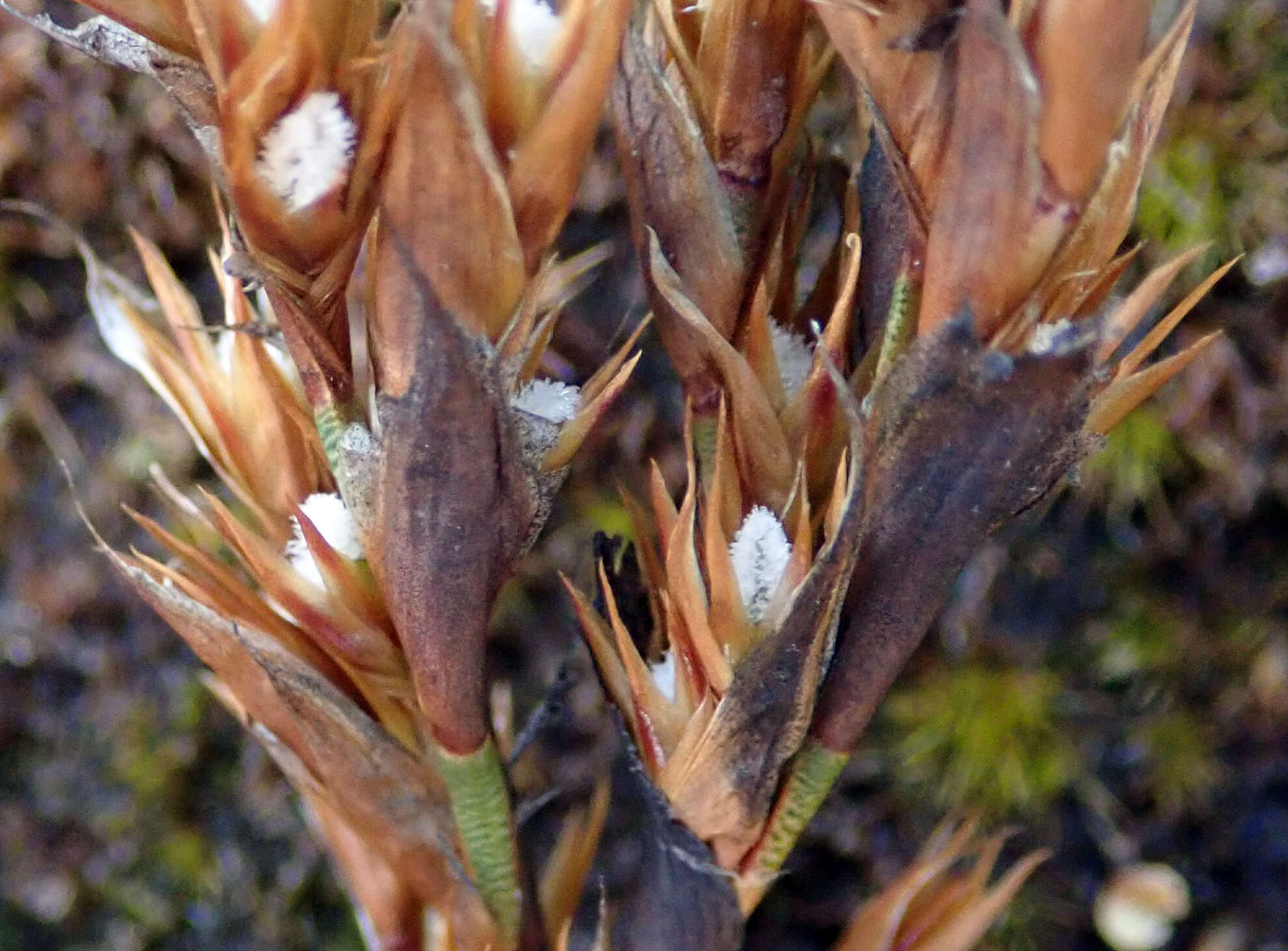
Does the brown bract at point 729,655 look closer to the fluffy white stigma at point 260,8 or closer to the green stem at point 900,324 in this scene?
the green stem at point 900,324

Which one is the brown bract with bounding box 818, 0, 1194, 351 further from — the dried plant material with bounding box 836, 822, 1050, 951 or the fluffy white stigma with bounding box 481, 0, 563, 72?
the dried plant material with bounding box 836, 822, 1050, 951

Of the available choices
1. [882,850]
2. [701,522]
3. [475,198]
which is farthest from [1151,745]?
[475,198]

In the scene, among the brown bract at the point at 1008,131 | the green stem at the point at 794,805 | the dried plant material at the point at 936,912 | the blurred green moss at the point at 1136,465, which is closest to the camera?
the brown bract at the point at 1008,131

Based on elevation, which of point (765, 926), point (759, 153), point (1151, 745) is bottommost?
point (765, 926)

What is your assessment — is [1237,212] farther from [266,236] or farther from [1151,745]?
[266,236]

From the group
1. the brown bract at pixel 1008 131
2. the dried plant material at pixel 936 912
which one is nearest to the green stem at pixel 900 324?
the brown bract at pixel 1008 131

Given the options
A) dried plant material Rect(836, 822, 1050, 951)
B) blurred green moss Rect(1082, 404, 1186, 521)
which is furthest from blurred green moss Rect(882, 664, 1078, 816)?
dried plant material Rect(836, 822, 1050, 951)
